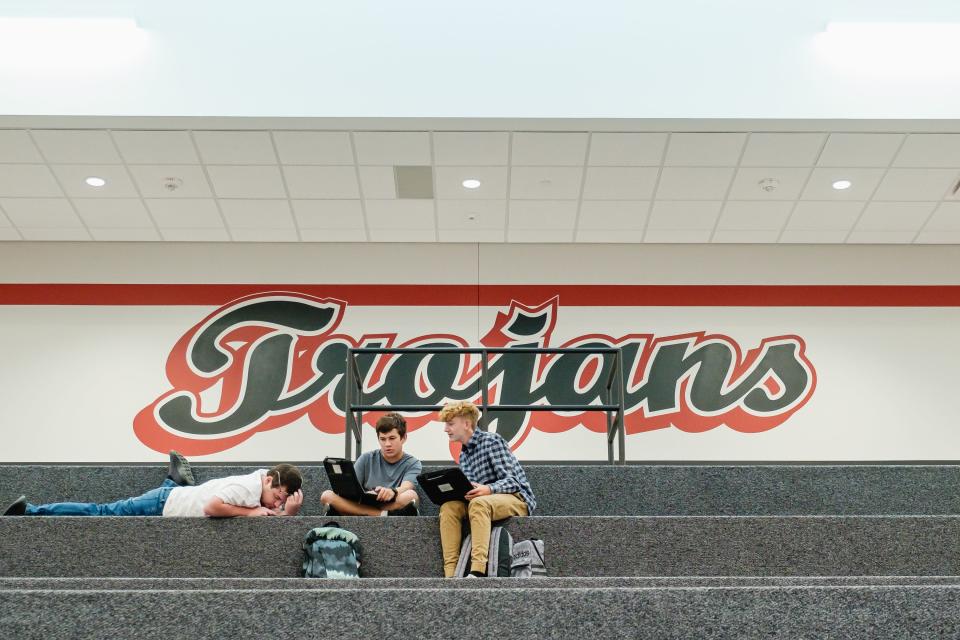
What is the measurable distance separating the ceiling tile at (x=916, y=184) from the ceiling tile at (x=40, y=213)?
6.10m

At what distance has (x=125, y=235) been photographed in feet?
25.7

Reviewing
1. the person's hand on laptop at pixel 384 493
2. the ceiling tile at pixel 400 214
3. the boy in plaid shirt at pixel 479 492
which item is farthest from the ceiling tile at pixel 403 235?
the person's hand on laptop at pixel 384 493

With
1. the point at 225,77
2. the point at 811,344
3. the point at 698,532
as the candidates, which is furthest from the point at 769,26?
the point at 698,532

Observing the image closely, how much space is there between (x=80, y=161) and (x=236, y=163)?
1077 mm

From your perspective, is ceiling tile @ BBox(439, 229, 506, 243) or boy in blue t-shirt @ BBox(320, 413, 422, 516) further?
ceiling tile @ BBox(439, 229, 506, 243)

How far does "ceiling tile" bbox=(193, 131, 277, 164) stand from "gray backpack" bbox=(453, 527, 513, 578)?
3734 mm

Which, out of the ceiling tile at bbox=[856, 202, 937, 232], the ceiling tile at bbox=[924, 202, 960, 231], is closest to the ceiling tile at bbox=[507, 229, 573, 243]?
the ceiling tile at bbox=[856, 202, 937, 232]

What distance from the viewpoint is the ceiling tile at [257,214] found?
7238 millimetres

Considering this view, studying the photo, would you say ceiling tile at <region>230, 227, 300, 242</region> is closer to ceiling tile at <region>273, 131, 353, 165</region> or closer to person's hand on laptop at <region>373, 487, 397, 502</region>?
ceiling tile at <region>273, 131, 353, 165</region>

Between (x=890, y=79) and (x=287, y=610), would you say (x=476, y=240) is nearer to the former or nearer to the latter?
(x=890, y=79)

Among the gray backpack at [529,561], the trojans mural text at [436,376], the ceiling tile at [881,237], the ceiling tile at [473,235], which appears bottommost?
the gray backpack at [529,561]

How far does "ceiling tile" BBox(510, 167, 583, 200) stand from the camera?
675 cm

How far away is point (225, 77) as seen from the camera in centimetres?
614

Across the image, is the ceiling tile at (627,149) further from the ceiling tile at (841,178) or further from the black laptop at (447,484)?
the black laptop at (447,484)
